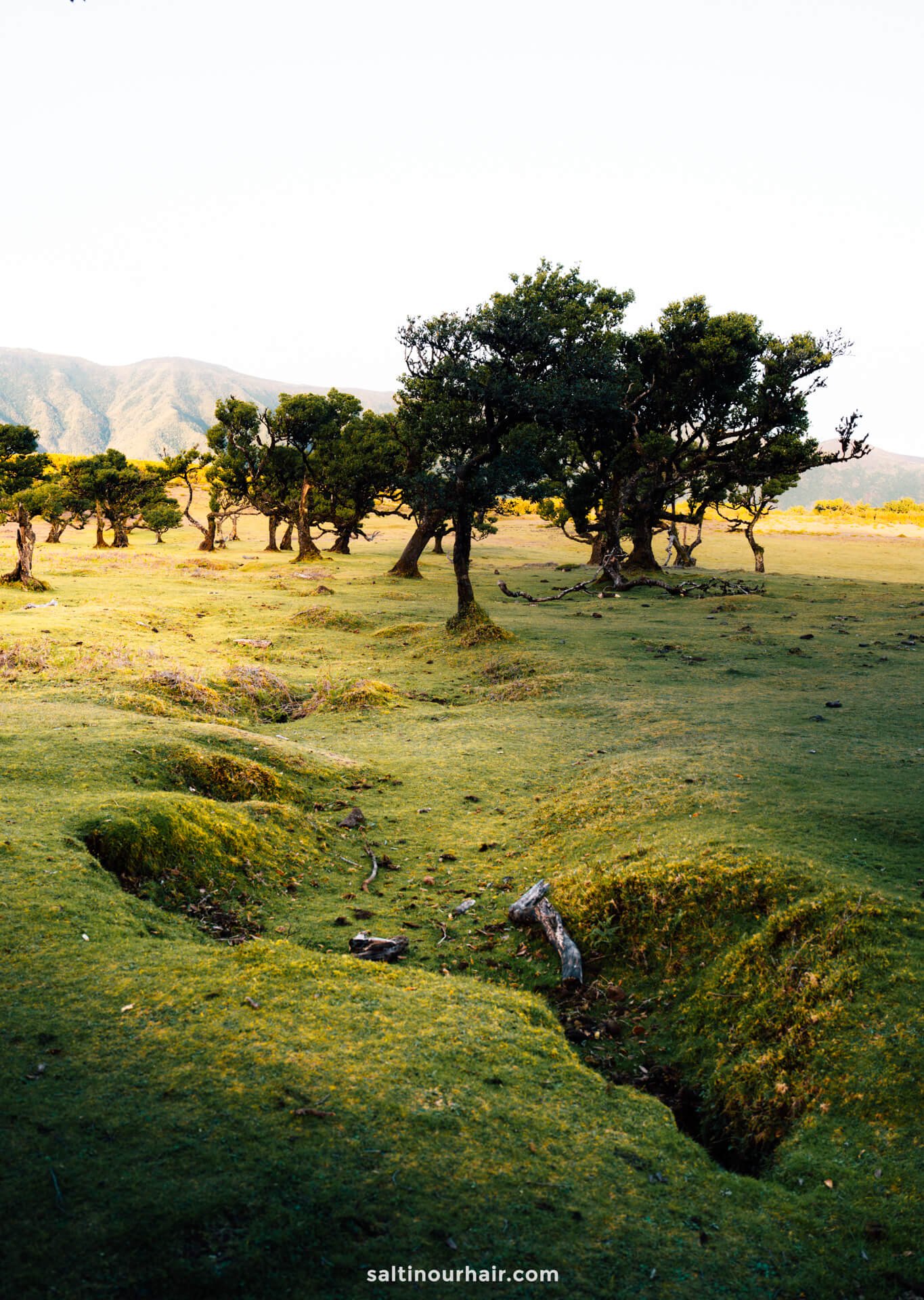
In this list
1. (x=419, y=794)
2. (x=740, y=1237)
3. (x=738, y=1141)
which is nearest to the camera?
(x=740, y=1237)

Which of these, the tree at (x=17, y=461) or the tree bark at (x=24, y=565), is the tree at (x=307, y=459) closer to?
the tree at (x=17, y=461)

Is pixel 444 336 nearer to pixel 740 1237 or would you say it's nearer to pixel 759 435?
pixel 759 435

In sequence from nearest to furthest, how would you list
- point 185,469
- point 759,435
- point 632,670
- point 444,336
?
1. point 632,670
2. point 444,336
3. point 759,435
4. point 185,469

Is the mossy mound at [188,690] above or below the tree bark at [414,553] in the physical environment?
below

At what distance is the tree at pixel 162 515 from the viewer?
170 feet

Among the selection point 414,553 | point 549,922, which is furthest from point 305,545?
point 549,922

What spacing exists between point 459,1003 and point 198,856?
3073 mm

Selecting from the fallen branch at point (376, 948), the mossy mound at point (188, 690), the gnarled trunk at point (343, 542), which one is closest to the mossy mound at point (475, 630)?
the mossy mound at point (188, 690)

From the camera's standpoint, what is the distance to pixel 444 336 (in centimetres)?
2202

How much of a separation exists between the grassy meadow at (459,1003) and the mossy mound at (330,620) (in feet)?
31.6

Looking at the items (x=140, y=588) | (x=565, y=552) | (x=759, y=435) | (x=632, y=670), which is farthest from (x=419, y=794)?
(x=565, y=552)

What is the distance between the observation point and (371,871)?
805 cm

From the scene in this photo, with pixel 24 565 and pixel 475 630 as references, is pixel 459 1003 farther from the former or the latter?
pixel 24 565

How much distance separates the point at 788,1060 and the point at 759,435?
33.4 meters
